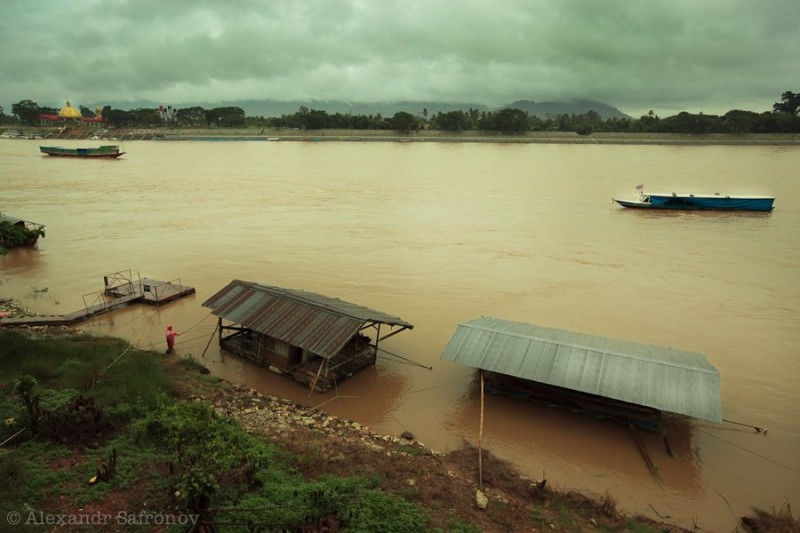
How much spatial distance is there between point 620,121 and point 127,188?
11465 cm

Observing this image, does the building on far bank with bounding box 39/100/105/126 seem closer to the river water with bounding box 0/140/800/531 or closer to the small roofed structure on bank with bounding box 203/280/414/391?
the river water with bounding box 0/140/800/531

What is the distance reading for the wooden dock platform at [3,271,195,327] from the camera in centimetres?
1642

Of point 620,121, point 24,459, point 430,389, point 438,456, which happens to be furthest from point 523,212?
point 620,121

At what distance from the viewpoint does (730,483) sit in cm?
1031

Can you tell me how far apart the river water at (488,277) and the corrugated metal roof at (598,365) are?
1.32 m

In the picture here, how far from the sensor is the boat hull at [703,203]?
39.2 m

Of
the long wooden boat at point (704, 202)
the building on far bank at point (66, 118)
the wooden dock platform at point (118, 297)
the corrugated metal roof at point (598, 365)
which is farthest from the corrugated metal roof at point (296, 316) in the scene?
the building on far bank at point (66, 118)

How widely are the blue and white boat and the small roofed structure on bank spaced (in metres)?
34.4

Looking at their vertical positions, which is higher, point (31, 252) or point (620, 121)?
point (620, 121)

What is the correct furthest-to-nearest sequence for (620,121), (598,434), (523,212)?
(620,121) < (523,212) < (598,434)

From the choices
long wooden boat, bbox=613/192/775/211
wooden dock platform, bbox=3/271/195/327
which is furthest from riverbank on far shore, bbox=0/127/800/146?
wooden dock platform, bbox=3/271/195/327

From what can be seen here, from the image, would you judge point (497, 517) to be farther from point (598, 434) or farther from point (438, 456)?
point (598, 434)

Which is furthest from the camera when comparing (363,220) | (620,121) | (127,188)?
(620,121)

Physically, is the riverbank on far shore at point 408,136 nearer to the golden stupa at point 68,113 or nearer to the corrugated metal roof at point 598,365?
the golden stupa at point 68,113
